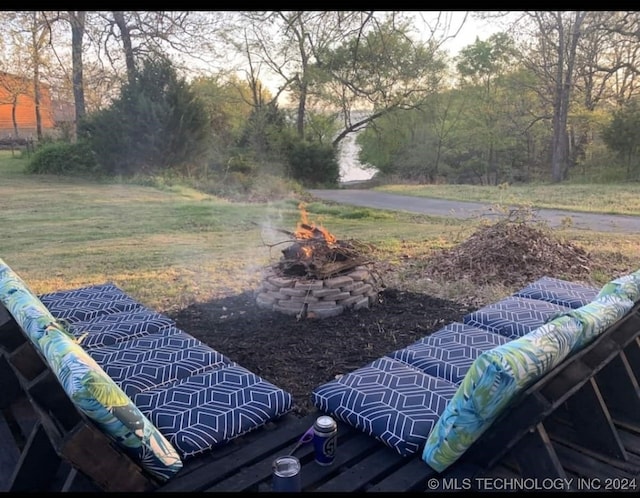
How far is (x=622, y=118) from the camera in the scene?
17234 mm

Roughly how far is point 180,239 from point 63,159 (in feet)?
32.3

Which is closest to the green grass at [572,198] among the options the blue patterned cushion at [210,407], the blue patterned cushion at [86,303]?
the blue patterned cushion at [86,303]

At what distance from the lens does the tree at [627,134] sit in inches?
669

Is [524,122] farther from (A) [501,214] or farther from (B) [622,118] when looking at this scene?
(A) [501,214]

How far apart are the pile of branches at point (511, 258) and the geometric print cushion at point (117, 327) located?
283cm

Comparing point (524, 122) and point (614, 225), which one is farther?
point (524, 122)

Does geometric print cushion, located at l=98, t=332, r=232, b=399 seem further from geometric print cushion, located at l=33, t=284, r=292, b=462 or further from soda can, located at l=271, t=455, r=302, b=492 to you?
soda can, located at l=271, t=455, r=302, b=492

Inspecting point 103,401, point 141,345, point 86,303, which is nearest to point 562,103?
point 86,303

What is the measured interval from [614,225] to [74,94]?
14152 millimetres

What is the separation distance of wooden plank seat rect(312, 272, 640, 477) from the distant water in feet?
63.7

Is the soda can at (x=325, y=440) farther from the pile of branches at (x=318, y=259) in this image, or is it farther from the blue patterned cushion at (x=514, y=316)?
the pile of branches at (x=318, y=259)

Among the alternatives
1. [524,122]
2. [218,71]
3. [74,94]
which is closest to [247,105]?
[218,71]

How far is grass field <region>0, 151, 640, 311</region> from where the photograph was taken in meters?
4.86

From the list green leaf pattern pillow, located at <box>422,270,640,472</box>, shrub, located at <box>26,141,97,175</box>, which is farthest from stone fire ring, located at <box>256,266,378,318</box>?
shrub, located at <box>26,141,97,175</box>
